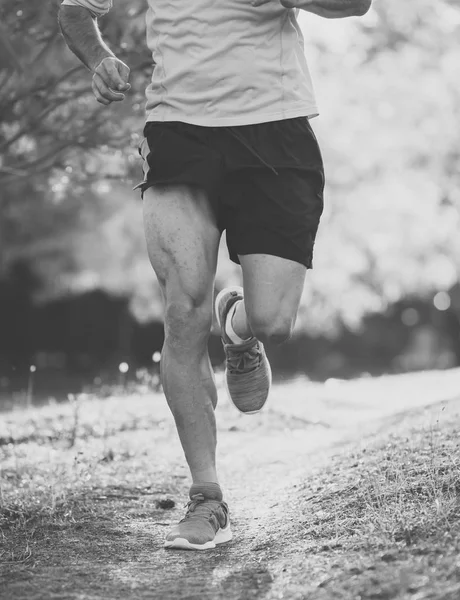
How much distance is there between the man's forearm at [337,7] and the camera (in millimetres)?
3487

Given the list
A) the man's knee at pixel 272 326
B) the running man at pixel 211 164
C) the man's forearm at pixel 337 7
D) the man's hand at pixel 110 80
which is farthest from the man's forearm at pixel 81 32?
the man's knee at pixel 272 326

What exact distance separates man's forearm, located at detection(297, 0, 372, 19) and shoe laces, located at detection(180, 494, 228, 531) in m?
1.80

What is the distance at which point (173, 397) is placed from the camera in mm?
3533

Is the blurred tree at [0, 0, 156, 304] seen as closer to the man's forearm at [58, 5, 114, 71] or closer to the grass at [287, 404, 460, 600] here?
the man's forearm at [58, 5, 114, 71]

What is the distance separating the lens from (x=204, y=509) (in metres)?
3.41

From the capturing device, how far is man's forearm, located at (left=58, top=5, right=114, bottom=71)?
365cm

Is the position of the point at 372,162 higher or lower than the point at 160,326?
higher

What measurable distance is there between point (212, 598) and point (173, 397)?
1057 millimetres

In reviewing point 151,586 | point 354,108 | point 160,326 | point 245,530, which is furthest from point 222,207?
point 160,326

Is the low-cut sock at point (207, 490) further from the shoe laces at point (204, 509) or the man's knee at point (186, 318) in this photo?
the man's knee at point (186, 318)

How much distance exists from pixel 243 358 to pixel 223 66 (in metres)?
1.28

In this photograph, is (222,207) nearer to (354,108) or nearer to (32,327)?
(354,108)

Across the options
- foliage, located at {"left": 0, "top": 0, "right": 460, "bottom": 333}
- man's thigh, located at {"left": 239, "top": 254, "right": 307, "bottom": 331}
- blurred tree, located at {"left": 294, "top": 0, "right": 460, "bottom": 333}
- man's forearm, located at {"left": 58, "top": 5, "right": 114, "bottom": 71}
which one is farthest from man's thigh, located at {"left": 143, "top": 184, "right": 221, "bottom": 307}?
blurred tree, located at {"left": 294, "top": 0, "right": 460, "bottom": 333}

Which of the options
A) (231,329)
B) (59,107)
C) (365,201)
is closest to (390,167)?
(365,201)
